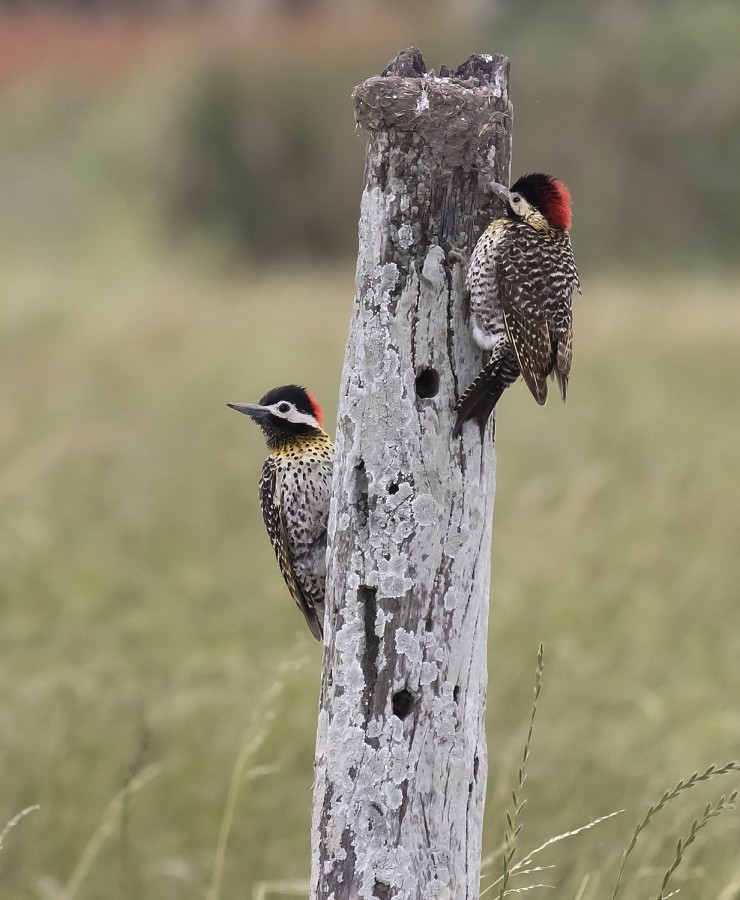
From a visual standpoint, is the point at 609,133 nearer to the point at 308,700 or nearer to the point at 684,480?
the point at 684,480

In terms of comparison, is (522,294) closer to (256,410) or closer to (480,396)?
A: (480,396)

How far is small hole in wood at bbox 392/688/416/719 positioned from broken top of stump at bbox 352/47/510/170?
98 cm

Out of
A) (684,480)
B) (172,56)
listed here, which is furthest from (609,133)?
(684,480)

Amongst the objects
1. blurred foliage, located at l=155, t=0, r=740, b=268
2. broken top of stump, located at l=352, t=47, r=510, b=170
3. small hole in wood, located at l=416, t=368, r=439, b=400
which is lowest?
small hole in wood, located at l=416, t=368, r=439, b=400

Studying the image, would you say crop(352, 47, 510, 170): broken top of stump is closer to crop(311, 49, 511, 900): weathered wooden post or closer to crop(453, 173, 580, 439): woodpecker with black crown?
crop(311, 49, 511, 900): weathered wooden post

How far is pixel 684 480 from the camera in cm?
716

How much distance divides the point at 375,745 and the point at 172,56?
71.9 ft

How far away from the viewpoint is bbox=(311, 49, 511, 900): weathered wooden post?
2.36m

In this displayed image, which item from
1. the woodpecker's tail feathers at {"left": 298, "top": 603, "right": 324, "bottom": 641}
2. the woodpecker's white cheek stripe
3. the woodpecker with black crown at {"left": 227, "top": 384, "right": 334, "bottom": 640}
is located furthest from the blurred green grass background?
the woodpecker's white cheek stripe

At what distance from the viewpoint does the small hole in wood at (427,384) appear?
7.92ft

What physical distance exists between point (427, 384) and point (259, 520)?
3.93 m

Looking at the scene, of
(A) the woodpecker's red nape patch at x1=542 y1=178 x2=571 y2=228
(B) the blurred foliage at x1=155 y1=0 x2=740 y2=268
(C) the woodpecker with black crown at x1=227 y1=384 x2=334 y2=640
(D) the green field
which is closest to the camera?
(A) the woodpecker's red nape patch at x1=542 y1=178 x2=571 y2=228

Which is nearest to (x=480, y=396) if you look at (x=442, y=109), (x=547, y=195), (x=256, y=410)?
(x=442, y=109)

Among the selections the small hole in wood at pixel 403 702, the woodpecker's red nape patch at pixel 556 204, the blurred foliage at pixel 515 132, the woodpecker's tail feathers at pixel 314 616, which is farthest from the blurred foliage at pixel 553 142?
the small hole in wood at pixel 403 702
